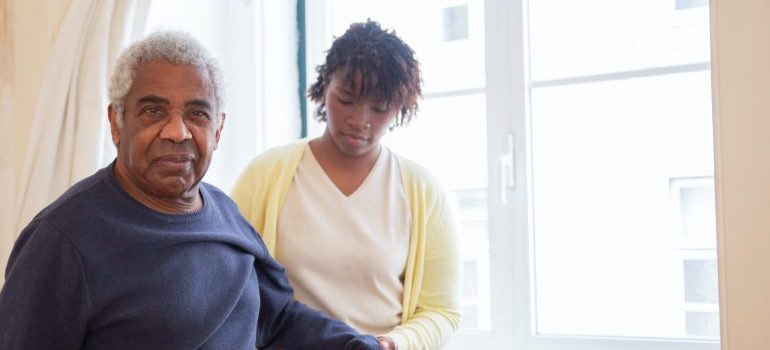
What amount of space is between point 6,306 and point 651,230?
1.50 m

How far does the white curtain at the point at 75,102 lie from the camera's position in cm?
199

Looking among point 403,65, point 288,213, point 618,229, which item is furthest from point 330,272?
point 618,229

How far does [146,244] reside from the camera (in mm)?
1217

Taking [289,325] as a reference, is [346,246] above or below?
above

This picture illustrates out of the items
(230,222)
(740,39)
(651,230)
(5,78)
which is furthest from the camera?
(5,78)

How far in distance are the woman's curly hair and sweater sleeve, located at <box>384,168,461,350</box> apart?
0.22m

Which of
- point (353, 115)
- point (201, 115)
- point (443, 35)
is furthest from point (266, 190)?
point (443, 35)

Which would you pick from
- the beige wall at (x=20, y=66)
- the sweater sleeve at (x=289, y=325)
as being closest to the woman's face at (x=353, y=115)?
the sweater sleeve at (x=289, y=325)

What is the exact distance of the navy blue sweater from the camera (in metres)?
1.11

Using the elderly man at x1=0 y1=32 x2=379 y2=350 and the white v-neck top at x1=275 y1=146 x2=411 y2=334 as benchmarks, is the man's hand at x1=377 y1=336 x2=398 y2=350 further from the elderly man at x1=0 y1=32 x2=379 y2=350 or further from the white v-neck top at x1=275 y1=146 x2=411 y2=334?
the elderly man at x1=0 y1=32 x2=379 y2=350

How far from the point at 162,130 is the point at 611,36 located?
50.8 inches

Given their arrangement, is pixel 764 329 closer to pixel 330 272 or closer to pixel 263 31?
pixel 330 272

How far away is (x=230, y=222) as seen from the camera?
1453 millimetres

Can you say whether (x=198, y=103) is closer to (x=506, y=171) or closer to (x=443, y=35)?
(x=506, y=171)
